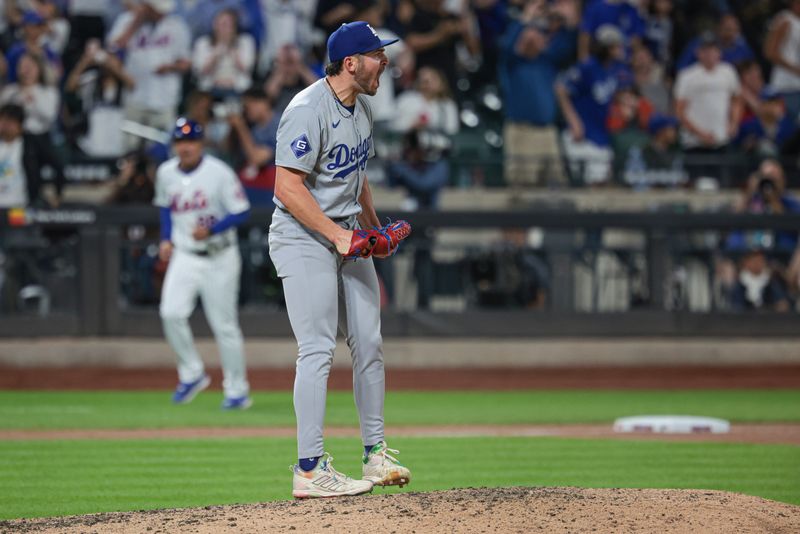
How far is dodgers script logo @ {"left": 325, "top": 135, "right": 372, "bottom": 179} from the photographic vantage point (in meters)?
6.11

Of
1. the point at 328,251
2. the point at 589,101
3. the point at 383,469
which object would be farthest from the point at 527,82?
the point at 383,469

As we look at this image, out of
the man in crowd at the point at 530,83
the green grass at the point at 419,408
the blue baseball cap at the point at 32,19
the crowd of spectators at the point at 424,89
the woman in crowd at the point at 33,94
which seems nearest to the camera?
the green grass at the point at 419,408

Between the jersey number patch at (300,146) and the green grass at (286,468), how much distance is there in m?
2.01

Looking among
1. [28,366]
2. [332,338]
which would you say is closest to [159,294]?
[28,366]

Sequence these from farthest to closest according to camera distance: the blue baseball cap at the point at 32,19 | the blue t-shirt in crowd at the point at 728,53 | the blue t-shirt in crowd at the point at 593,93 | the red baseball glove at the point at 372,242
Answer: the blue t-shirt in crowd at the point at 728,53 < the blue t-shirt in crowd at the point at 593,93 < the blue baseball cap at the point at 32,19 < the red baseball glove at the point at 372,242

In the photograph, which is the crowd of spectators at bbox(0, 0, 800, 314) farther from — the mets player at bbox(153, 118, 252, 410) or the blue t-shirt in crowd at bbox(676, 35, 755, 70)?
Answer: the mets player at bbox(153, 118, 252, 410)

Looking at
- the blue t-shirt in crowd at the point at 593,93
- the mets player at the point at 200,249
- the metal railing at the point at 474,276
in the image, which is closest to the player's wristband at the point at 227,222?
the mets player at the point at 200,249

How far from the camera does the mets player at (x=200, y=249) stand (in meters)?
11.2

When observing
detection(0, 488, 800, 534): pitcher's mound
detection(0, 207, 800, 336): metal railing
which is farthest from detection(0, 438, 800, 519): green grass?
detection(0, 207, 800, 336): metal railing

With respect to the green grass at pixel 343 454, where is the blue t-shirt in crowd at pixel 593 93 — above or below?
above

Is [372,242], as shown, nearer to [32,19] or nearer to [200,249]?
[200,249]

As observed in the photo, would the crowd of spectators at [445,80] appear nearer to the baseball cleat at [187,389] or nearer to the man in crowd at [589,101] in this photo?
the man in crowd at [589,101]

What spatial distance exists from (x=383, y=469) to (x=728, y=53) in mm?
13292

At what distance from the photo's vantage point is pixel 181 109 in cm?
1647
